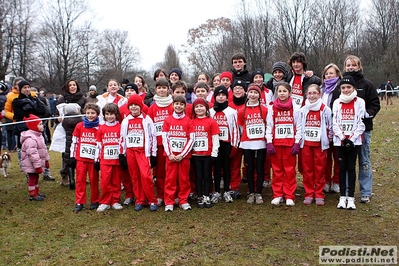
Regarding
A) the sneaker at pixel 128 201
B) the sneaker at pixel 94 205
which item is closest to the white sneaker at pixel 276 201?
the sneaker at pixel 128 201

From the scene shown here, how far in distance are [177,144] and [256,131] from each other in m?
1.34

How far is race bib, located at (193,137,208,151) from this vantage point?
6320mm

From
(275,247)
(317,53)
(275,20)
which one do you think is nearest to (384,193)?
(275,247)

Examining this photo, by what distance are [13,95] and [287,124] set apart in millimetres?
7523

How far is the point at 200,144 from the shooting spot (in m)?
6.32

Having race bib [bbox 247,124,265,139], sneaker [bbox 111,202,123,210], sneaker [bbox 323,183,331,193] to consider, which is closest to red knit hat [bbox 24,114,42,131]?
sneaker [bbox 111,202,123,210]

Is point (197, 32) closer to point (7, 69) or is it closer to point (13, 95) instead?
point (7, 69)

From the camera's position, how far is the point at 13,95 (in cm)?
1011

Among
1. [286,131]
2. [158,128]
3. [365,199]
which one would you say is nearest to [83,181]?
[158,128]

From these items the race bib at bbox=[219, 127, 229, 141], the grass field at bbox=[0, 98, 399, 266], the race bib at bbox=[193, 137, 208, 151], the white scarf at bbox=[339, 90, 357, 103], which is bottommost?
the grass field at bbox=[0, 98, 399, 266]

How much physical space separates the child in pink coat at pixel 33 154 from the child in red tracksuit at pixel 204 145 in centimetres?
305

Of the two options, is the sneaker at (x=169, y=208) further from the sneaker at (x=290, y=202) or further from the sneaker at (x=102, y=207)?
the sneaker at (x=290, y=202)

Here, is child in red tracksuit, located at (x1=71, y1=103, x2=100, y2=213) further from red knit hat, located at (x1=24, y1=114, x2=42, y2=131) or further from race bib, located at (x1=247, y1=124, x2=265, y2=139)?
race bib, located at (x1=247, y1=124, x2=265, y2=139)

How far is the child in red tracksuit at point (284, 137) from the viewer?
6199 millimetres
